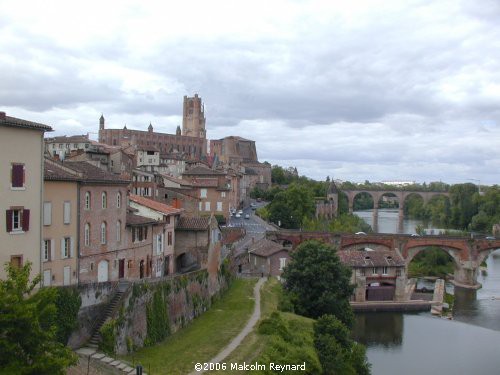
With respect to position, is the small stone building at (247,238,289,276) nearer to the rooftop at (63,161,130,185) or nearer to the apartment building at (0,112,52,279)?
the rooftop at (63,161,130,185)

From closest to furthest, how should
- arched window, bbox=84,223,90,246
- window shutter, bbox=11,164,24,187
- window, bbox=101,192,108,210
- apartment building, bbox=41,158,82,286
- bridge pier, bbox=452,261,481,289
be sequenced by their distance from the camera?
window shutter, bbox=11,164,24,187, apartment building, bbox=41,158,82,286, arched window, bbox=84,223,90,246, window, bbox=101,192,108,210, bridge pier, bbox=452,261,481,289

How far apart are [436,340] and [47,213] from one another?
33.7 metres

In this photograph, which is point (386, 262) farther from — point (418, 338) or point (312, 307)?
point (312, 307)

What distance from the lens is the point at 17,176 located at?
24.0 meters

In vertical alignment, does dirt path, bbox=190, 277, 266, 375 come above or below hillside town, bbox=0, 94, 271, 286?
below

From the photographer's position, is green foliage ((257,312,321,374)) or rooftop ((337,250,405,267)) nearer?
green foliage ((257,312,321,374))

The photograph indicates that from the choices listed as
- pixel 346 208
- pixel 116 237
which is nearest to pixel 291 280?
pixel 116 237

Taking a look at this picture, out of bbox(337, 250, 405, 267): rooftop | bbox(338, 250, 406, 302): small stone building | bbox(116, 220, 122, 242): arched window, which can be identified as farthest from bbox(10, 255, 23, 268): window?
bbox(338, 250, 406, 302): small stone building

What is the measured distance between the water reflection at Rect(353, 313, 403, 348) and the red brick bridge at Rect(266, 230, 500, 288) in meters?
16.9

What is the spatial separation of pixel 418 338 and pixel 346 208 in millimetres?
101937

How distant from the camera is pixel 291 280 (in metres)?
Result: 46.6

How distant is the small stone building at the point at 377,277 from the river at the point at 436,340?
355 cm

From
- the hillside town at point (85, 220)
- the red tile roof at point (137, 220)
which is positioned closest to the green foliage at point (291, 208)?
the hillside town at point (85, 220)

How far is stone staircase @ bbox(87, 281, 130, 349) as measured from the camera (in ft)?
79.0
